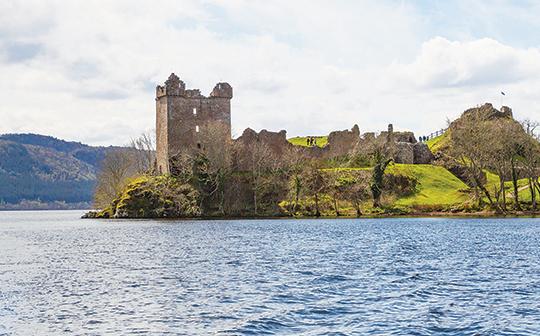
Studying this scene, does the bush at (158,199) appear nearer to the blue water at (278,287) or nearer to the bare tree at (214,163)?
the bare tree at (214,163)

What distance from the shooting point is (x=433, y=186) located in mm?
109750

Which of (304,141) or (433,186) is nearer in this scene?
(433,186)

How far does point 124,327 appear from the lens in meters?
25.5

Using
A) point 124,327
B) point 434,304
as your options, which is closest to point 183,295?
point 124,327

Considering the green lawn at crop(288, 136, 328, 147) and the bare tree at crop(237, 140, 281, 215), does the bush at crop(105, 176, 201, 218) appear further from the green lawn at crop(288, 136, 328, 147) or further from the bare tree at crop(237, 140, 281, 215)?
the green lawn at crop(288, 136, 328, 147)

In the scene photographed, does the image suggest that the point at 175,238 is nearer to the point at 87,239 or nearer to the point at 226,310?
the point at 87,239

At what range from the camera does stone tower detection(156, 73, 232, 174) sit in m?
119

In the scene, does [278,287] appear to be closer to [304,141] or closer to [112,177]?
[112,177]

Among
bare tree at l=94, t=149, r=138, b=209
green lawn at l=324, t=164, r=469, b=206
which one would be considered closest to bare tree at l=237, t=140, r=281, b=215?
green lawn at l=324, t=164, r=469, b=206

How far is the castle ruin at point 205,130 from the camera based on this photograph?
118 m

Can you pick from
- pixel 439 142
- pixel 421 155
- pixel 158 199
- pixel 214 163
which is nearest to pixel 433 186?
pixel 421 155

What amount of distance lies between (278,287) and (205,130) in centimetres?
8382

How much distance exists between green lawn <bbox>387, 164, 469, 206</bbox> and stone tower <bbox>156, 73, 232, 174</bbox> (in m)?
27.1

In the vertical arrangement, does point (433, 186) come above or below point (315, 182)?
below
